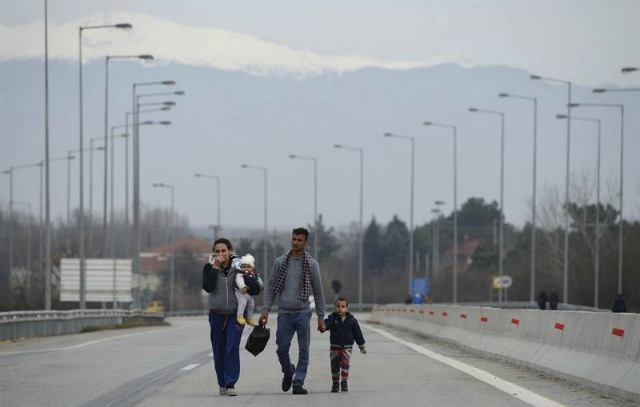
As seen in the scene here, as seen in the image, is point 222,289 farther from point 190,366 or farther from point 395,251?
point 395,251

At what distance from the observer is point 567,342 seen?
20.4 meters

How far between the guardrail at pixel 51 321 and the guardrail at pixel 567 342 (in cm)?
1035

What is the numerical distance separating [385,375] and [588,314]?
293 cm

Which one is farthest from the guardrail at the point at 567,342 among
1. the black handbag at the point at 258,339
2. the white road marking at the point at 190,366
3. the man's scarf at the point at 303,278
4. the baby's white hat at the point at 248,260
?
the white road marking at the point at 190,366

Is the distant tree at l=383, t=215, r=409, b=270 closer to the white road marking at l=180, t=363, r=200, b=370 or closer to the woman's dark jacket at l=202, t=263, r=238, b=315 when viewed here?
the white road marking at l=180, t=363, r=200, b=370

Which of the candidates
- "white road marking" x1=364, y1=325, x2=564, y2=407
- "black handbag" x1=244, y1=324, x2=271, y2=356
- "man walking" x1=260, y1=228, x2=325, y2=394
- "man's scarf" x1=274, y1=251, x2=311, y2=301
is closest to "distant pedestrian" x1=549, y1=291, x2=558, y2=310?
"white road marking" x1=364, y1=325, x2=564, y2=407

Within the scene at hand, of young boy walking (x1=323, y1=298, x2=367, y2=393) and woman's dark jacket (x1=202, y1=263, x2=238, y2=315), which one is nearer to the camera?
woman's dark jacket (x1=202, y1=263, x2=238, y2=315)

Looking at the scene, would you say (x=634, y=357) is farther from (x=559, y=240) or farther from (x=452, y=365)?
(x=559, y=240)

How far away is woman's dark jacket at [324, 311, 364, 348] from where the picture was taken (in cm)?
1806

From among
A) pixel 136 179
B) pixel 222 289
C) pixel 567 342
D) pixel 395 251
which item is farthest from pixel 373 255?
Answer: pixel 222 289

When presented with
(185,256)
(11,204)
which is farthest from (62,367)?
(185,256)

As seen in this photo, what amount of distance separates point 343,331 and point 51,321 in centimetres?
2540

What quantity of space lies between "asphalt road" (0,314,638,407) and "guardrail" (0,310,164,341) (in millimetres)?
7446

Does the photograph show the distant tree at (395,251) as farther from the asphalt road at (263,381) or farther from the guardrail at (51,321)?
the asphalt road at (263,381)
